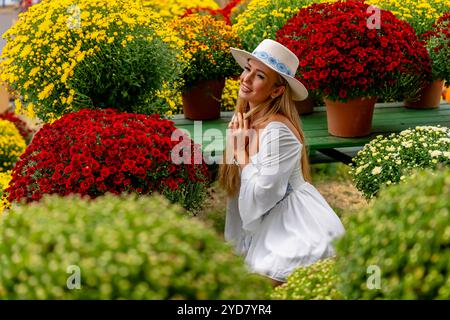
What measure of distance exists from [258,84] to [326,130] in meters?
1.60

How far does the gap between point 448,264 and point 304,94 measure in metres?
2.14

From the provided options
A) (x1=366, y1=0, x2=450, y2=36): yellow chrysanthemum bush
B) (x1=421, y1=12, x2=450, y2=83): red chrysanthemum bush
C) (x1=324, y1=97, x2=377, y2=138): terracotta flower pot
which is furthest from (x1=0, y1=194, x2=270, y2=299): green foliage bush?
(x1=366, y1=0, x2=450, y2=36): yellow chrysanthemum bush

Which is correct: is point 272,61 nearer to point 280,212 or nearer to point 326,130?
point 280,212

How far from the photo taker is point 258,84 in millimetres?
3988

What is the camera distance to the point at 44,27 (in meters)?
4.70

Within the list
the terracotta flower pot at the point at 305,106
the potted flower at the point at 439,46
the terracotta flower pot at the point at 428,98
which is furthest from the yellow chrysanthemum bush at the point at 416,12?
the terracotta flower pot at the point at 305,106

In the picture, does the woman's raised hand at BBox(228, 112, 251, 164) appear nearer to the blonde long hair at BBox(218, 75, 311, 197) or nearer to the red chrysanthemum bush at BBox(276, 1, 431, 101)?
the blonde long hair at BBox(218, 75, 311, 197)

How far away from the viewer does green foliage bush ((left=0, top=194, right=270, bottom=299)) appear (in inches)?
81.7

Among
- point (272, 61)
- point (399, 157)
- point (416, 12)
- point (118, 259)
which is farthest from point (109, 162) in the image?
point (416, 12)

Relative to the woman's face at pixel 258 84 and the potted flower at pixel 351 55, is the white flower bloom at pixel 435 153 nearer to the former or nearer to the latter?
the potted flower at pixel 351 55

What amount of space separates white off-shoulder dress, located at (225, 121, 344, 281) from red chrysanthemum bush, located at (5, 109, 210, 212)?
Answer: 37 cm

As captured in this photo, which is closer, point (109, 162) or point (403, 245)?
point (403, 245)

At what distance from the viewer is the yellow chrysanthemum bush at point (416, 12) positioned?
601cm
